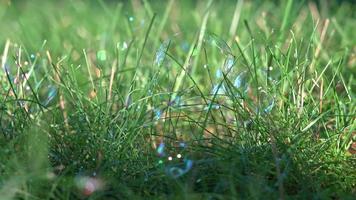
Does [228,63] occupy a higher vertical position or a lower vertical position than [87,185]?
higher

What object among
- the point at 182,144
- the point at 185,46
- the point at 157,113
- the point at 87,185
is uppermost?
the point at 185,46

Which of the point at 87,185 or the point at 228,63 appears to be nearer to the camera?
the point at 87,185

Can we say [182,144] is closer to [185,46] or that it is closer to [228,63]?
[228,63]

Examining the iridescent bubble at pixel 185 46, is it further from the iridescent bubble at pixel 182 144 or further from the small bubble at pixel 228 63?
the iridescent bubble at pixel 182 144

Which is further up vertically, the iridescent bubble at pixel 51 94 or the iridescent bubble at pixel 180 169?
the iridescent bubble at pixel 51 94

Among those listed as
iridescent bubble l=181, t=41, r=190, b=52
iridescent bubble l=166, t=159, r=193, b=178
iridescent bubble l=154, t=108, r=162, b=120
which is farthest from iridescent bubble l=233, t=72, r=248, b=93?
iridescent bubble l=181, t=41, r=190, b=52

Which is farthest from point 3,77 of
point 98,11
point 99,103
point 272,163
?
point 98,11

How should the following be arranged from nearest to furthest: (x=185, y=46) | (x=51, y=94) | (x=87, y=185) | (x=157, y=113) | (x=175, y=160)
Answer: (x=87, y=185), (x=175, y=160), (x=157, y=113), (x=51, y=94), (x=185, y=46)

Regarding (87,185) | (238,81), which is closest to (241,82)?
(238,81)

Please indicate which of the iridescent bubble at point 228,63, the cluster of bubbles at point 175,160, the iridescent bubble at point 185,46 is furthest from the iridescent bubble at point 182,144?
the iridescent bubble at point 185,46
